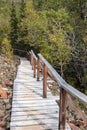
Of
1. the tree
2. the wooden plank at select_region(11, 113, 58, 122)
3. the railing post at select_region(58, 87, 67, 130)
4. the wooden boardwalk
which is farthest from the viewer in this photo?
the tree

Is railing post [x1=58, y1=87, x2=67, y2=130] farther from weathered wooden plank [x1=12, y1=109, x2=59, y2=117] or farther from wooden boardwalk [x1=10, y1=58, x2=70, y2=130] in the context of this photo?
weathered wooden plank [x1=12, y1=109, x2=59, y2=117]

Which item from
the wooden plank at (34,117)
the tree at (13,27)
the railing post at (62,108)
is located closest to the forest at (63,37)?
the tree at (13,27)

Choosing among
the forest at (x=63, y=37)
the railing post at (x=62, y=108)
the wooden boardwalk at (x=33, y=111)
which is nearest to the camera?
the railing post at (x=62, y=108)

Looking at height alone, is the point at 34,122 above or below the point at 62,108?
below

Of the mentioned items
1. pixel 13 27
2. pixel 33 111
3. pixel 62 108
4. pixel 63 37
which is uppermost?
pixel 62 108

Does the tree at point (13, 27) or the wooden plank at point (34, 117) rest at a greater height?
the wooden plank at point (34, 117)

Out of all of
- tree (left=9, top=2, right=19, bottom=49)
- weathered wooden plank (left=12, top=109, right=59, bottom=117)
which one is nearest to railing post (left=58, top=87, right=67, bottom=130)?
weathered wooden plank (left=12, top=109, right=59, bottom=117)

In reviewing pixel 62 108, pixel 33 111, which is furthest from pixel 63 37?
pixel 62 108

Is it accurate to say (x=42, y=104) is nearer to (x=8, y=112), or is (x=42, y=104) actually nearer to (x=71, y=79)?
(x=8, y=112)

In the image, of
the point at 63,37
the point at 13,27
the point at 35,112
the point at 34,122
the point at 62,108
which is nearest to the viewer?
the point at 62,108

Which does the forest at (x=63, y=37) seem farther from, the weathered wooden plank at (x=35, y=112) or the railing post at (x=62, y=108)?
the railing post at (x=62, y=108)

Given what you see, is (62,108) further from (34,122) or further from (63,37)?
(63,37)

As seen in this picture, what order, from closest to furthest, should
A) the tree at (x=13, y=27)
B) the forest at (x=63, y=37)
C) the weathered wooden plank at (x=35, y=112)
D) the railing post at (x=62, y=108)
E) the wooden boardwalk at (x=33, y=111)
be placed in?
the railing post at (x=62, y=108)
the wooden boardwalk at (x=33, y=111)
the weathered wooden plank at (x=35, y=112)
the forest at (x=63, y=37)
the tree at (x=13, y=27)

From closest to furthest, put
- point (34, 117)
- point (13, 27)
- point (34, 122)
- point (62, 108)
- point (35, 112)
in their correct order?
point (62, 108)
point (34, 122)
point (34, 117)
point (35, 112)
point (13, 27)
